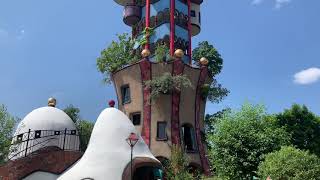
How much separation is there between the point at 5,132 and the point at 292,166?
13.7 meters

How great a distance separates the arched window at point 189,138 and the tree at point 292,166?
11.9 meters

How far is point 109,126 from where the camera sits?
23422 millimetres

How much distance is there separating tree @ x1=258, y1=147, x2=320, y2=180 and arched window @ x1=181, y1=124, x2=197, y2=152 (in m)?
11.9

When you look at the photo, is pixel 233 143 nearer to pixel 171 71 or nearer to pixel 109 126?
pixel 109 126

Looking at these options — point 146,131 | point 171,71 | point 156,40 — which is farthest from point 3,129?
point 156,40

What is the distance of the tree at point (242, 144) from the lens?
2098 centimetres

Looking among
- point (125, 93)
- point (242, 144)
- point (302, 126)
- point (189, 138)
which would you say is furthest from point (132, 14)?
point (242, 144)

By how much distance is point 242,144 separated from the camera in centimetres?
2122

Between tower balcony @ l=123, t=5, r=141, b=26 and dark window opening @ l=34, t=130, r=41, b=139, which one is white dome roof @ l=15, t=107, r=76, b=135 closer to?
dark window opening @ l=34, t=130, r=41, b=139

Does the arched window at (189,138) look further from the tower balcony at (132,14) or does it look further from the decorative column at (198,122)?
the tower balcony at (132,14)

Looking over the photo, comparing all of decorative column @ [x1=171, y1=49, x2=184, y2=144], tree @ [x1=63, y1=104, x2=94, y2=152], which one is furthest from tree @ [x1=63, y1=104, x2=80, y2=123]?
decorative column @ [x1=171, y1=49, x2=184, y2=144]

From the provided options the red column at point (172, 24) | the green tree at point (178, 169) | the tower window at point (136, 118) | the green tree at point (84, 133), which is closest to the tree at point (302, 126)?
the red column at point (172, 24)

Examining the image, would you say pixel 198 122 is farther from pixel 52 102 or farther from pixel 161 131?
pixel 52 102

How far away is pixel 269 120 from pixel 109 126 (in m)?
8.34
